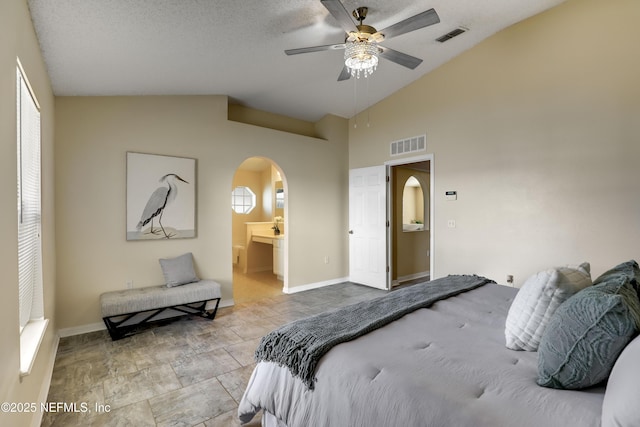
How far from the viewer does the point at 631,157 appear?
296 cm

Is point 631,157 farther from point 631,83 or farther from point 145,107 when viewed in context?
point 145,107

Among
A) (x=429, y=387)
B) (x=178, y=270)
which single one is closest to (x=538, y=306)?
(x=429, y=387)

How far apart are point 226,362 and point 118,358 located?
98cm

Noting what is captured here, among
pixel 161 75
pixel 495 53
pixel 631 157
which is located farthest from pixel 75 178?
pixel 631 157

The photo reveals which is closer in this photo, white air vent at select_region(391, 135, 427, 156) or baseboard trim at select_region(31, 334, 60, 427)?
baseboard trim at select_region(31, 334, 60, 427)

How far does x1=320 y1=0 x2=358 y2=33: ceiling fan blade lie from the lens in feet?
6.80

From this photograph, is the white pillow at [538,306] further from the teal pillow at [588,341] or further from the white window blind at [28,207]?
the white window blind at [28,207]

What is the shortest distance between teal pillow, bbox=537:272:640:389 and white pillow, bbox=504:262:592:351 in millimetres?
253

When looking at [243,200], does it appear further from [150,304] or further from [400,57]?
[400,57]

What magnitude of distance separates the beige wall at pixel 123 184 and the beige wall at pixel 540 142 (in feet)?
7.14

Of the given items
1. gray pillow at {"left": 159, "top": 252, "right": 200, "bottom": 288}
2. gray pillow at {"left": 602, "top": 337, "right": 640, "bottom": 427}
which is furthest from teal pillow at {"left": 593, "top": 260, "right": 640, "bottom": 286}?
gray pillow at {"left": 159, "top": 252, "right": 200, "bottom": 288}

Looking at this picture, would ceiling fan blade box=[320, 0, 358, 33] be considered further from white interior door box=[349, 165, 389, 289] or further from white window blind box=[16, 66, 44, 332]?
white interior door box=[349, 165, 389, 289]

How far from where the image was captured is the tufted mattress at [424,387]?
3.35 feet

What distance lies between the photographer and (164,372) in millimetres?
2500
